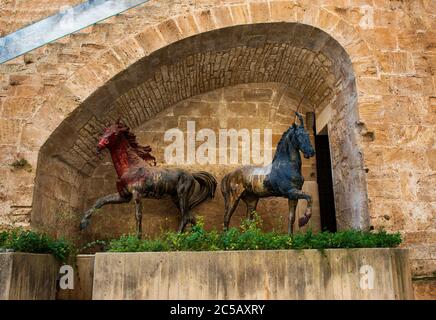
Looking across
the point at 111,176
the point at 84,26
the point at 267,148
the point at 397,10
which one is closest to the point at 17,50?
the point at 84,26

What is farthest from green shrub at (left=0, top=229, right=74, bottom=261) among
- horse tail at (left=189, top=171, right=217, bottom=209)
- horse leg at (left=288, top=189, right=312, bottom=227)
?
horse leg at (left=288, top=189, right=312, bottom=227)

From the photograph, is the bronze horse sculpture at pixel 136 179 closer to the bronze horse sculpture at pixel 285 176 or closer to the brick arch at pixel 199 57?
the brick arch at pixel 199 57

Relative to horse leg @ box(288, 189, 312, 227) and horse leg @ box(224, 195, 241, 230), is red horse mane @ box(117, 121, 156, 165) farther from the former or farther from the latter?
horse leg @ box(288, 189, 312, 227)

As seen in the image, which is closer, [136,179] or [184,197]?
[136,179]

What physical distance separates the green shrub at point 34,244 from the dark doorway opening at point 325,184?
13.7ft

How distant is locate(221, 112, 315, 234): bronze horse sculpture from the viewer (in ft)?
15.5

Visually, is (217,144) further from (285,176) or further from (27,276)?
(27,276)

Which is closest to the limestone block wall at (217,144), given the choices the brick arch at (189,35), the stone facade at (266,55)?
the stone facade at (266,55)

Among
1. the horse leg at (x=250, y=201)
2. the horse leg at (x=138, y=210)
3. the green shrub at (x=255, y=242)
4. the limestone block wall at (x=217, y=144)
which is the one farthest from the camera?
the limestone block wall at (x=217, y=144)

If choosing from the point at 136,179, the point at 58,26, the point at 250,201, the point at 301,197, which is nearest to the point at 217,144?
the point at 250,201

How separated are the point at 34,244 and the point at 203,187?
2.71 m

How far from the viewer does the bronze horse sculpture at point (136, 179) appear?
5227 millimetres

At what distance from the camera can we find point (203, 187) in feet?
20.0

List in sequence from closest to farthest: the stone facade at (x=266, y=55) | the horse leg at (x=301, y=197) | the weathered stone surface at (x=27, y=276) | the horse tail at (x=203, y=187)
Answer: the weathered stone surface at (x=27, y=276), the horse leg at (x=301, y=197), the stone facade at (x=266, y=55), the horse tail at (x=203, y=187)
